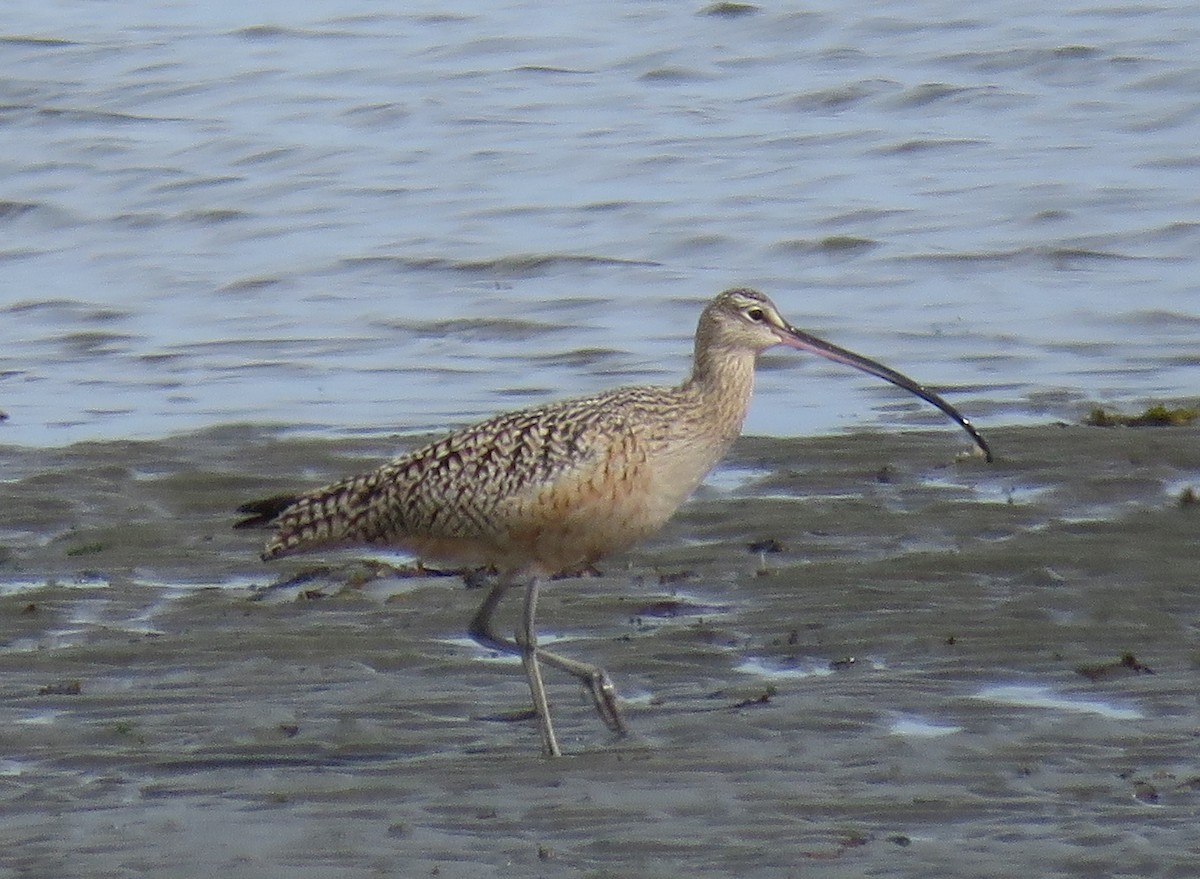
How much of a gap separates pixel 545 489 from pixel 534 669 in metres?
0.42

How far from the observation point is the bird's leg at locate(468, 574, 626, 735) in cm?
592

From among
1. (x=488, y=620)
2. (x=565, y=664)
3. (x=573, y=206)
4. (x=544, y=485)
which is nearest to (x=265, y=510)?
(x=488, y=620)

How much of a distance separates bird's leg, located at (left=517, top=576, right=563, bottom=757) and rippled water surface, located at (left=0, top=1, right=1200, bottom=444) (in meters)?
3.19

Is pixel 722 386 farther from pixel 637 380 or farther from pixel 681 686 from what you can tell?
pixel 637 380

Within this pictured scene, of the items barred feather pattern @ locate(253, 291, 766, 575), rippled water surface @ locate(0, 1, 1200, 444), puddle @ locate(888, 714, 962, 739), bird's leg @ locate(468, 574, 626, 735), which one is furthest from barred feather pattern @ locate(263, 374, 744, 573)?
rippled water surface @ locate(0, 1, 1200, 444)

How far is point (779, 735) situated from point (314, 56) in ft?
50.7

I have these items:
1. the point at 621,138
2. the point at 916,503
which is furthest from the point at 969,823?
the point at 621,138

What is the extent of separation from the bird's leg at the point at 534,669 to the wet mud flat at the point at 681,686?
78 millimetres

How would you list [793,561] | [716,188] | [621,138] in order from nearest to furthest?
[793,561] → [716,188] → [621,138]

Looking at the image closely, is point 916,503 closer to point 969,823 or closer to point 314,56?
point 969,823

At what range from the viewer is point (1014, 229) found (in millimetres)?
13320

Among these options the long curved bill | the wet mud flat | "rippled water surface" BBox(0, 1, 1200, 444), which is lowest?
"rippled water surface" BBox(0, 1, 1200, 444)

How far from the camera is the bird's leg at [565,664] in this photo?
592 cm

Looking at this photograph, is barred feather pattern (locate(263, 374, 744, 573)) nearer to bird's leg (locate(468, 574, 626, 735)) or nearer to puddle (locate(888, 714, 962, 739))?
bird's leg (locate(468, 574, 626, 735))
